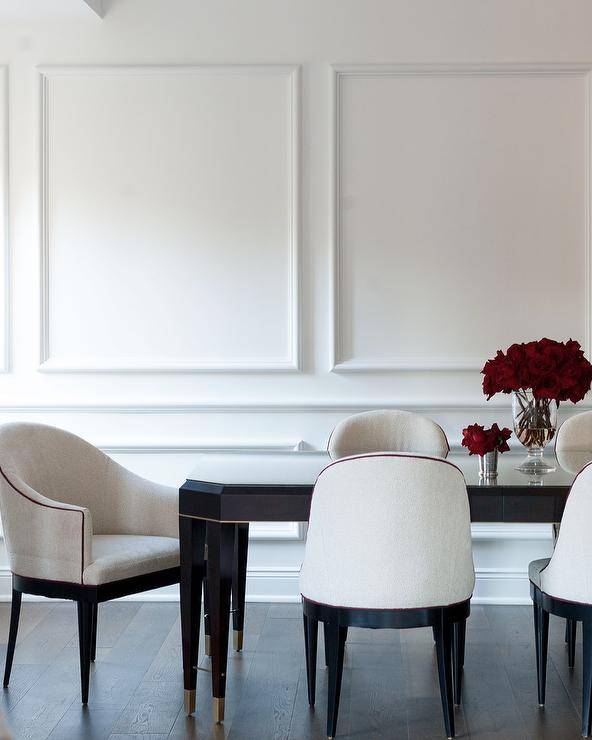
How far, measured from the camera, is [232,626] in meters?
3.39

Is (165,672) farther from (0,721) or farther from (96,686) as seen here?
(0,721)

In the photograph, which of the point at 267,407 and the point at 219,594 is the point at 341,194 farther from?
the point at 219,594

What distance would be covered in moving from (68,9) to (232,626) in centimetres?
271

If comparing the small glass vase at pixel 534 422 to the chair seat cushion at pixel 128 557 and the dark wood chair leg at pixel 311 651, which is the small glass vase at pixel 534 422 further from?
the chair seat cushion at pixel 128 557

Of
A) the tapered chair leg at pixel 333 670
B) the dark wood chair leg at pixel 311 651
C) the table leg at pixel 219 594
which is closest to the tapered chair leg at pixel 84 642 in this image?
the table leg at pixel 219 594

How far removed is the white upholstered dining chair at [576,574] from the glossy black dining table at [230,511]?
0.38 feet

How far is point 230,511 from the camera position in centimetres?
254

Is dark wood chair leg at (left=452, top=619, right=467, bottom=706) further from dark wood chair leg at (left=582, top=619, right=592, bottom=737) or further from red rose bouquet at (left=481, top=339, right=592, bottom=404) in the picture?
red rose bouquet at (left=481, top=339, right=592, bottom=404)

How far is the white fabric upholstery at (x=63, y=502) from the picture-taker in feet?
9.04

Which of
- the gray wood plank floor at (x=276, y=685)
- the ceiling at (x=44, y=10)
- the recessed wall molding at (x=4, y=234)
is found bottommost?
the gray wood plank floor at (x=276, y=685)

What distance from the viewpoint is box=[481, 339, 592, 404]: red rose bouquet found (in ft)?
8.71

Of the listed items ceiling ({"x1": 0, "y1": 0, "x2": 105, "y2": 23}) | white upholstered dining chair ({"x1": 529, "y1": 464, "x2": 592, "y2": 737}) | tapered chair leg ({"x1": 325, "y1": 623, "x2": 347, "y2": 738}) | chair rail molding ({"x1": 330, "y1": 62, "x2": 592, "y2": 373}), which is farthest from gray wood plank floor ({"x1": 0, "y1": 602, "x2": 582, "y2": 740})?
ceiling ({"x1": 0, "y1": 0, "x2": 105, "y2": 23})

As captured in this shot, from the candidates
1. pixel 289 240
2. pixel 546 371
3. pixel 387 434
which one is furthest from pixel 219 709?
pixel 289 240

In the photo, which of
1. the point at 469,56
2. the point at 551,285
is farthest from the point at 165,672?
the point at 469,56
